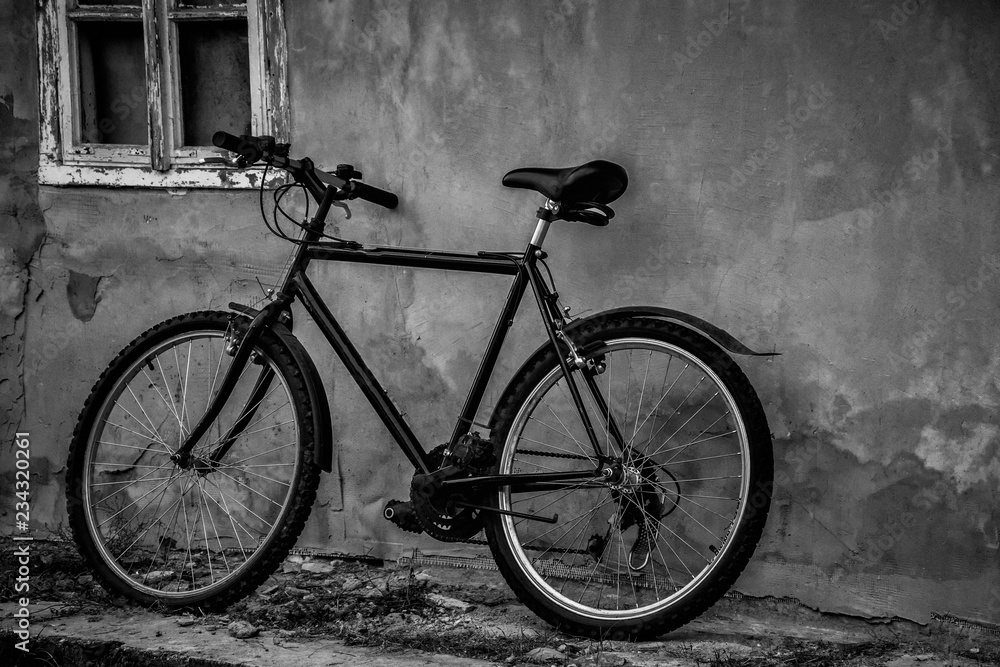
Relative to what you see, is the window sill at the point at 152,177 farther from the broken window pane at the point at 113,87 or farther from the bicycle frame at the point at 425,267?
the bicycle frame at the point at 425,267

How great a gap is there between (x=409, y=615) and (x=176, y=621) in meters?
0.86

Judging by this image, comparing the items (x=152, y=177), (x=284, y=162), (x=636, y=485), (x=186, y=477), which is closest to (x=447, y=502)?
(x=636, y=485)

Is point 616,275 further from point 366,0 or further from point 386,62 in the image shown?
point 366,0

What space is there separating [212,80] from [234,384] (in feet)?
5.05

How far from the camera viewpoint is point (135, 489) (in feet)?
11.9

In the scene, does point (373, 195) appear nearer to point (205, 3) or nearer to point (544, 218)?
point (544, 218)

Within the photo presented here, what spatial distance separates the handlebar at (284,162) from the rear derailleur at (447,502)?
98 centimetres

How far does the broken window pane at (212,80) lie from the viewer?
3596 millimetres

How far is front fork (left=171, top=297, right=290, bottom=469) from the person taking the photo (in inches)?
114

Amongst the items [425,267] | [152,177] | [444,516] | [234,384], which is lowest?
[444,516]

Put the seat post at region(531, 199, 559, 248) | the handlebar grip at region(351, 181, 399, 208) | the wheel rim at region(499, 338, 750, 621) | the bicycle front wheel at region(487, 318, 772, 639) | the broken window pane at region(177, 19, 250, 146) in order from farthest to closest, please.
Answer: the broken window pane at region(177, 19, 250, 146)
the wheel rim at region(499, 338, 750, 621)
the handlebar grip at region(351, 181, 399, 208)
the seat post at region(531, 199, 559, 248)
the bicycle front wheel at region(487, 318, 772, 639)

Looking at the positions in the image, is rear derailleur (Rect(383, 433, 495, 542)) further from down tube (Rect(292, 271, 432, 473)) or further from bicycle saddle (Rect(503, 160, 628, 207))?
bicycle saddle (Rect(503, 160, 628, 207))

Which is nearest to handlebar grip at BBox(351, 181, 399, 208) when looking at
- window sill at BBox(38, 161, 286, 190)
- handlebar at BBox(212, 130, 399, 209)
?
handlebar at BBox(212, 130, 399, 209)

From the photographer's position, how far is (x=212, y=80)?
3.63 m
